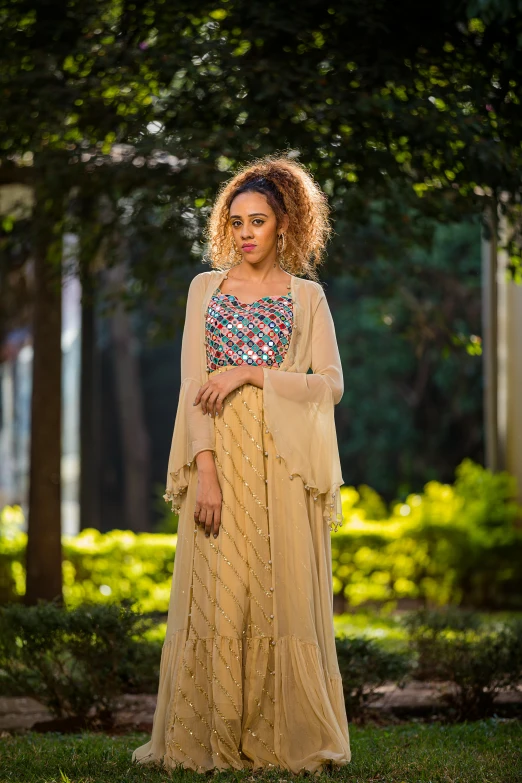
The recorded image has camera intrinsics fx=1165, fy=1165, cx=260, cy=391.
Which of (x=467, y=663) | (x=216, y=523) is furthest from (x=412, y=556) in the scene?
(x=216, y=523)

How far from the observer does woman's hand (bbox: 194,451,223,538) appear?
4223mm

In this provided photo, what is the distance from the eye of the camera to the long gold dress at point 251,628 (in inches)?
163

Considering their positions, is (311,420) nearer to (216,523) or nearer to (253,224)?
(216,523)

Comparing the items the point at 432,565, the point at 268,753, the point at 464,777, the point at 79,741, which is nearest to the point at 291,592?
the point at 268,753

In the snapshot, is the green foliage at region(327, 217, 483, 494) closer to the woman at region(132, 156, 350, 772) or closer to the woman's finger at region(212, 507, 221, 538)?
the woman at region(132, 156, 350, 772)

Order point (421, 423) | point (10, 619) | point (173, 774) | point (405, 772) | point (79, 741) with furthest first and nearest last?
point (421, 423), point (10, 619), point (79, 741), point (405, 772), point (173, 774)

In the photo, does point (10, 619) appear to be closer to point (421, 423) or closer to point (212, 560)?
point (212, 560)

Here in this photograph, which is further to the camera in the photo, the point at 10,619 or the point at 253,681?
the point at 10,619

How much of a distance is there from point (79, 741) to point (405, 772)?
5.06ft

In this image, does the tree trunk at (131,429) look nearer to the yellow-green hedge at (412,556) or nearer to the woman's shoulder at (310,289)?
the yellow-green hedge at (412,556)

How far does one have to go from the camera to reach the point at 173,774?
4.06 m

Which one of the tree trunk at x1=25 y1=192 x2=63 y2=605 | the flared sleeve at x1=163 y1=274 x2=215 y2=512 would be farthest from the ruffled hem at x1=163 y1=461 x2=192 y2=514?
the tree trunk at x1=25 y1=192 x2=63 y2=605

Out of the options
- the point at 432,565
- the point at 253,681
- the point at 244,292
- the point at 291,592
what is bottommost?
the point at 432,565

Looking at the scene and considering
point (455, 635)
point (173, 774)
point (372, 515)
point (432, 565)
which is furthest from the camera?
point (372, 515)
